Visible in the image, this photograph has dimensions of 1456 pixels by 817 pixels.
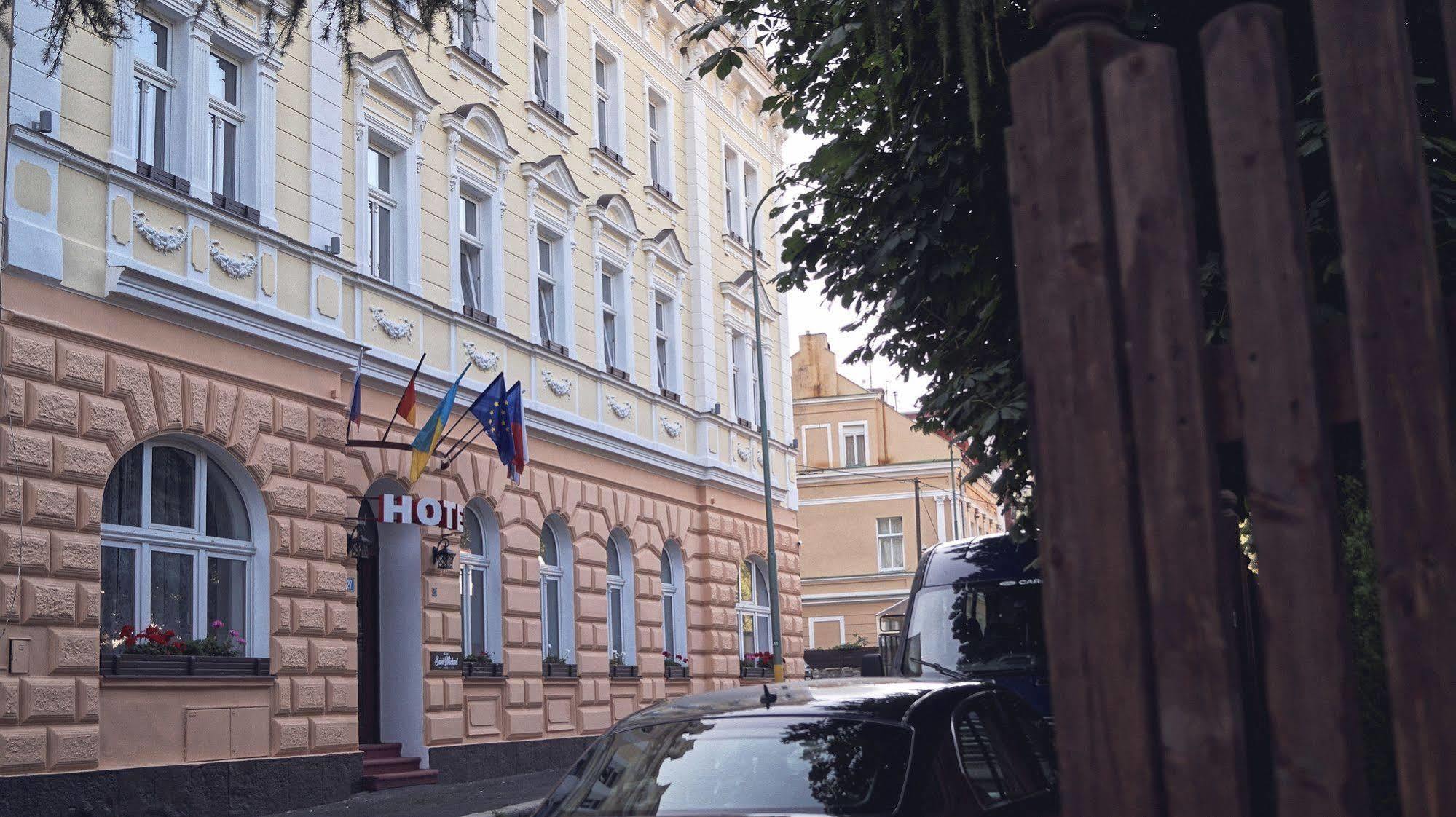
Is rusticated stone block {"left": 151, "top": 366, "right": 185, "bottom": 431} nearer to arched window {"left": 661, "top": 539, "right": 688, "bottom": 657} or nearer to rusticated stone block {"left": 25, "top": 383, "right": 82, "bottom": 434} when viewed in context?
rusticated stone block {"left": 25, "top": 383, "right": 82, "bottom": 434}

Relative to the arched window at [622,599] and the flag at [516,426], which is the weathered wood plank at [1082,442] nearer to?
the flag at [516,426]

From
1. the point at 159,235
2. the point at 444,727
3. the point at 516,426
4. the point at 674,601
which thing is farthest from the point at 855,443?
the point at 159,235

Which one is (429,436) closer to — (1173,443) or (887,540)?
(1173,443)

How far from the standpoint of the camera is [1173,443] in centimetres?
304

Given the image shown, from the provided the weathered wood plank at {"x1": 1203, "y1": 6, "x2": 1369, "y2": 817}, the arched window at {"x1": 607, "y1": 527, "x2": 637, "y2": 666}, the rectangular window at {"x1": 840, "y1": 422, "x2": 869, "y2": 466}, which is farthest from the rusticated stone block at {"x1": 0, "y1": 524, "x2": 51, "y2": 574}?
the rectangular window at {"x1": 840, "y1": 422, "x2": 869, "y2": 466}

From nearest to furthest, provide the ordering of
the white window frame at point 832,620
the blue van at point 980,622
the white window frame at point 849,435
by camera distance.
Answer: the blue van at point 980,622 → the white window frame at point 832,620 → the white window frame at point 849,435

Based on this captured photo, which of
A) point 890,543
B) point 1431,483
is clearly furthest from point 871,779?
point 890,543

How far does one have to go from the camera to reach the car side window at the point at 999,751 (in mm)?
5633

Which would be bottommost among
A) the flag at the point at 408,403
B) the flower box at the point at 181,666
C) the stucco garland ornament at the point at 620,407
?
the flower box at the point at 181,666

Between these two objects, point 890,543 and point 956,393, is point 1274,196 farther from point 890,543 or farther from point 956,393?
point 890,543

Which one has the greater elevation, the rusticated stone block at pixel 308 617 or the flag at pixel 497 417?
the flag at pixel 497 417

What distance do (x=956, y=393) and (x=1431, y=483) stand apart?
7200mm

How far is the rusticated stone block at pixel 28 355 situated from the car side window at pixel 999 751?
9500 millimetres

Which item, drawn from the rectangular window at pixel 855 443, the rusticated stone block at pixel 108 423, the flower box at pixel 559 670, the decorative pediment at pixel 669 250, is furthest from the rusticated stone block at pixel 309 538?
the rectangular window at pixel 855 443
